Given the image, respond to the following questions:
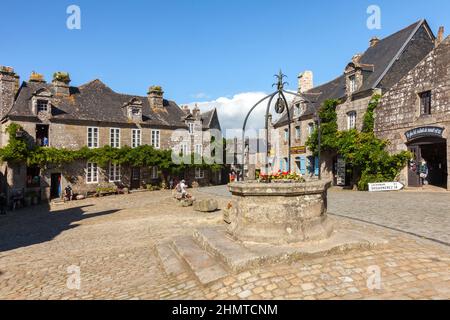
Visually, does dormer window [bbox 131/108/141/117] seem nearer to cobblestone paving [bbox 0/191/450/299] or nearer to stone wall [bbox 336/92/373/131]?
stone wall [bbox 336/92/373/131]

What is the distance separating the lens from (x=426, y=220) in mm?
8625

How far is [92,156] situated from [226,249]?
67.7ft

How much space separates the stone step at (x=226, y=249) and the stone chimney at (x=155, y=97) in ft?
79.4

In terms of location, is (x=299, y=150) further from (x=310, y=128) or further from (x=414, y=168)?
(x=414, y=168)

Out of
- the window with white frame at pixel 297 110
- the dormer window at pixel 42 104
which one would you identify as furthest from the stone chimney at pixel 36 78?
the window with white frame at pixel 297 110

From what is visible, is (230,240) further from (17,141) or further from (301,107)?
(301,107)

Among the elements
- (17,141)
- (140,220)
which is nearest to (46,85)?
(17,141)

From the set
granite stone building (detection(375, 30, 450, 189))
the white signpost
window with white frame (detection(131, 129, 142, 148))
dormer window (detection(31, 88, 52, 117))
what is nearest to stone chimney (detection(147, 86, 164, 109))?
window with white frame (detection(131, 129, 142, 148))

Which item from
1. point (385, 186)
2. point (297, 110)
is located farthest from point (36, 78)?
point (385, 186)

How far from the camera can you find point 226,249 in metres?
5.74

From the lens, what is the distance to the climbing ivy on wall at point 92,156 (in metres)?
20.3

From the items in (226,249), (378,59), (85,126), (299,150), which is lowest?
(226,249)

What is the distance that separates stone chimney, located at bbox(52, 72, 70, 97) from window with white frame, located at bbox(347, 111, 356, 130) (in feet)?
72.8

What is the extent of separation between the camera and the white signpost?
56.4 feet
